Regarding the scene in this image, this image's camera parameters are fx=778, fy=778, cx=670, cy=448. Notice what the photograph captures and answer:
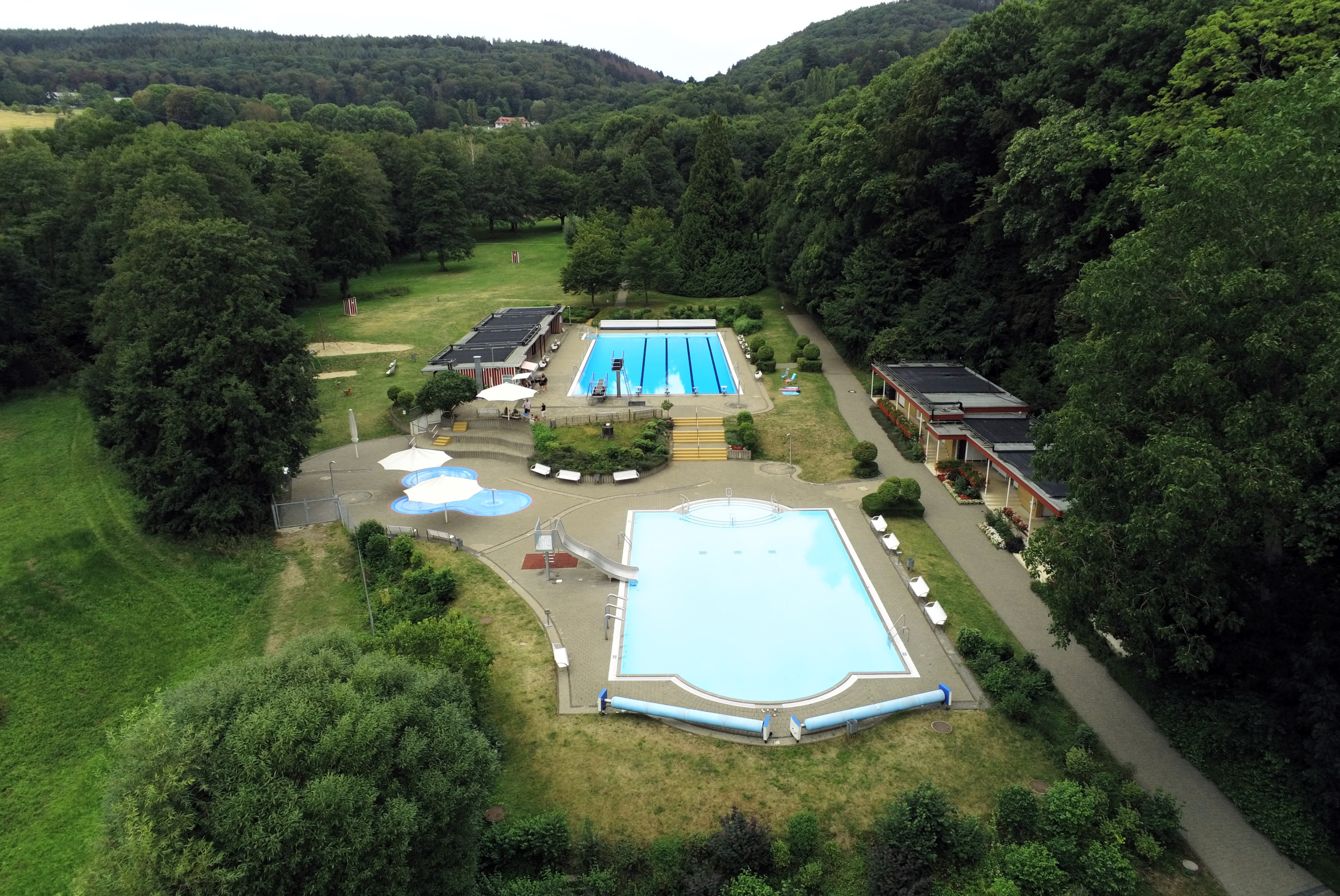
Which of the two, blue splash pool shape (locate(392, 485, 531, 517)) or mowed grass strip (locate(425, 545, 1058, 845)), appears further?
blue splash pool shape (locate(392, 485, 531, 517))

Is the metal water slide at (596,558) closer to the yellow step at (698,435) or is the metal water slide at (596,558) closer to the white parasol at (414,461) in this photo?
the white parasol at (414,461)

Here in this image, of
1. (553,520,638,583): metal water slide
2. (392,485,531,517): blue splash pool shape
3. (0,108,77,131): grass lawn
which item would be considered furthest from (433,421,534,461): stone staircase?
(0,108,77,131): grass lawn

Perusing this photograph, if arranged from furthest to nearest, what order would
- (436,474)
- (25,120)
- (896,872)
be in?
1. (25,120)
2. (436,474)
3. (896,872)

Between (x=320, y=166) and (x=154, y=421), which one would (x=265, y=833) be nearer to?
(x=154, y=421)

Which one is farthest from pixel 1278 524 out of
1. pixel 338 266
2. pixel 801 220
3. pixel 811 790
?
pixel 338 266

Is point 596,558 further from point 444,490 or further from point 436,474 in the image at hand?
point 436,474

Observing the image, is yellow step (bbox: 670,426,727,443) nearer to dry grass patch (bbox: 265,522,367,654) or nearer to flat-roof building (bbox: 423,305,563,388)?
flat-roof building (bbox: 423,305,563,388)

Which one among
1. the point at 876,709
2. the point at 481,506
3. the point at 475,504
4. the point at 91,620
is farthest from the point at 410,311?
A: the point at 876,709
